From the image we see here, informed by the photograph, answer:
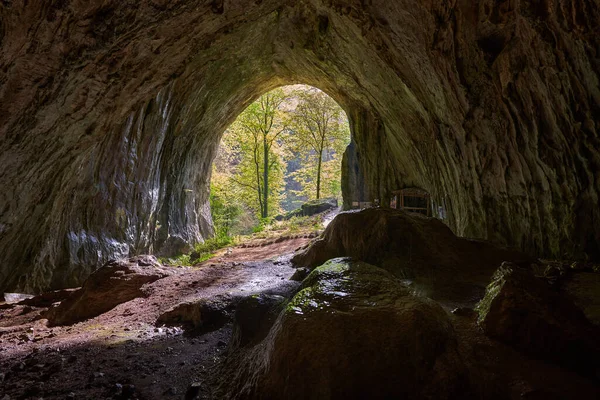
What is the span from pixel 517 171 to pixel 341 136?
67.1ft

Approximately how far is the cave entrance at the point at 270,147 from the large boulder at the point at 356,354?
16.4 m

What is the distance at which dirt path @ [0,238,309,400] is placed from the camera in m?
2.81

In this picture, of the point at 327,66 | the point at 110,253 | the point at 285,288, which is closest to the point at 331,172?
the point at 327,66

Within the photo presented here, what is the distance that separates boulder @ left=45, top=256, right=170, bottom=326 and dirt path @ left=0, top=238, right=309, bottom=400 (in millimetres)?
326

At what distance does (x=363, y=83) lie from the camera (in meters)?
Result: 11.1

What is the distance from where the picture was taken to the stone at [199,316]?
14.7 feet

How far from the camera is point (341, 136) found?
25672 mm

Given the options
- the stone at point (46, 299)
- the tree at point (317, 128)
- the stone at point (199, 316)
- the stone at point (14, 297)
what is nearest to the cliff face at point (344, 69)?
the stone at point (14, 297)

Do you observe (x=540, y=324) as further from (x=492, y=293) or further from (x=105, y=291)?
(x=105, y=291)

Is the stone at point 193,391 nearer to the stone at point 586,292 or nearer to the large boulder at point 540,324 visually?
the large boulder at point 540,324

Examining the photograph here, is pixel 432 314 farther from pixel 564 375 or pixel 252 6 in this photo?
pixel 252 6

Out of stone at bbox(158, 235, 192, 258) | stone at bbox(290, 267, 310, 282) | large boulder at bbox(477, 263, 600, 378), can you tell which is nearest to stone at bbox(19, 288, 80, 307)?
stone at bbox(290, 267, 310, 282)

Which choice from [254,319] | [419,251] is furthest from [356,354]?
[419,251]

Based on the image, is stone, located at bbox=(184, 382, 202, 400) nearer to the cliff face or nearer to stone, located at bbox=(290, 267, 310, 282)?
stone, located at bbox=(290, 267, 310, 282)
